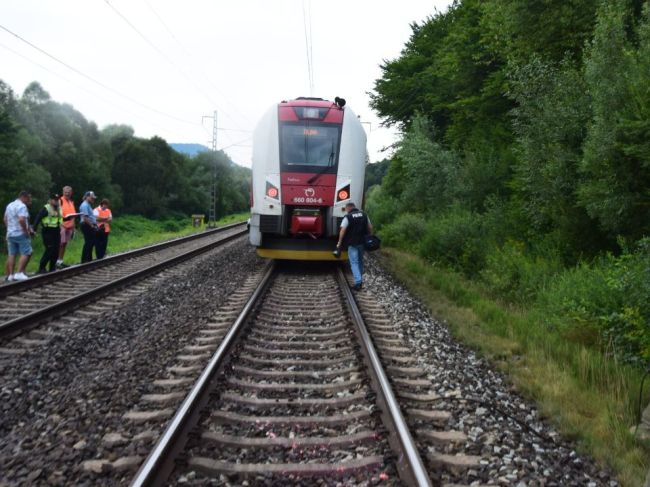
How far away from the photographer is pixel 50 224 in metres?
10.4

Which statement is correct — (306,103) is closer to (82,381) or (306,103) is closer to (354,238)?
(354,238)

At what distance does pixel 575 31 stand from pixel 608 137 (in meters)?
5.20

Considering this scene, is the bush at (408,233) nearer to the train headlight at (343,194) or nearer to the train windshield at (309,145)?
the train headlight at (343,194)

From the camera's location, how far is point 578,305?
675 centimetres

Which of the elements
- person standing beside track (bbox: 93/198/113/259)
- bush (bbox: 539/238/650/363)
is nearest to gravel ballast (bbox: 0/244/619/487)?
bush (bbox: 539/238/650/363)

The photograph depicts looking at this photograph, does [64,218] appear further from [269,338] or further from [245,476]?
[245,476]

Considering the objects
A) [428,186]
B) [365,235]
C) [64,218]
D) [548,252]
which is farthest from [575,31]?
[64,218]

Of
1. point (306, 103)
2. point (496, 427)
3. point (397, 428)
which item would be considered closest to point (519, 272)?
point (306, 103)

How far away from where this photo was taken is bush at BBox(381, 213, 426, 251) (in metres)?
17.3

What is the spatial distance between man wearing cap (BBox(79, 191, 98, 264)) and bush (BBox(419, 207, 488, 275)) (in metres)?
8.58

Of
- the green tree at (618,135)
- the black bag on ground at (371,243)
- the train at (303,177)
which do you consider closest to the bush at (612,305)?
the green tree at (618,135)

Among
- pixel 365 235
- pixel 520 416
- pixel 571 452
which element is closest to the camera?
pixel 571 452

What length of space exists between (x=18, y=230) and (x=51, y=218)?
0.99 meters

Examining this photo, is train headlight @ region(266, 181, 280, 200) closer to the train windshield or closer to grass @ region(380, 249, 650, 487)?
the train windshield
